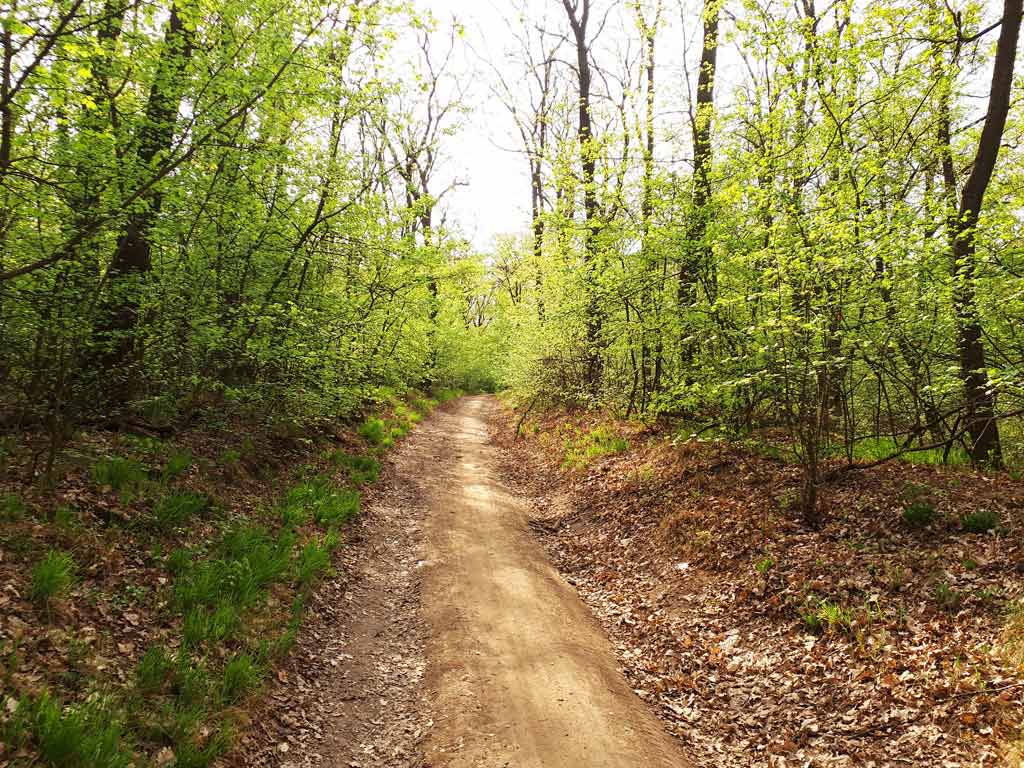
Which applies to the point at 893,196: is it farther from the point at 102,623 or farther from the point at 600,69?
the point at 600,69

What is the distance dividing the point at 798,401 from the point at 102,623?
932cm

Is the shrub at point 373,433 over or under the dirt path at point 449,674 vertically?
over

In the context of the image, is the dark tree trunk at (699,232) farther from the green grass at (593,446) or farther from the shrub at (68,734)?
the shrub at (68,734)

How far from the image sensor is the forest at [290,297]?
5.08 meters

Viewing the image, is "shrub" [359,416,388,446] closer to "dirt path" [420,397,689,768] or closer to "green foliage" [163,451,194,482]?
"dirt path" [420,397,689,768]

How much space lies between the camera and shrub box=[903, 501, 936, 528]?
677 centimetres

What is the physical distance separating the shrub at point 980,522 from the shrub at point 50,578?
10239 millimetres

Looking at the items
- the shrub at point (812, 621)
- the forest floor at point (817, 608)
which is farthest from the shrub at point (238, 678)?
the shrub at point (812, 621)

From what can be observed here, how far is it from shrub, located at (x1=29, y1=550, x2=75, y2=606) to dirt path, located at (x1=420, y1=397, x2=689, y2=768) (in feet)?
12.0

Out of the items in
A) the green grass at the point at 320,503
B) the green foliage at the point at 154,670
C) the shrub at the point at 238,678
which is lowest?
the shrub at the point at 238,678

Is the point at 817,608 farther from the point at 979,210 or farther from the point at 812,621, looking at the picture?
the point at 979,210

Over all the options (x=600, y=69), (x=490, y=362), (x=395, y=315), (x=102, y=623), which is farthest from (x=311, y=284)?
(x=490, y=362)

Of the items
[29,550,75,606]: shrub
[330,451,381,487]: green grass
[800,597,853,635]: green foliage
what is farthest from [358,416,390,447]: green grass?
[800,597,853,635]: green foliage

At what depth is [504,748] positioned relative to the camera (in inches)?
177
